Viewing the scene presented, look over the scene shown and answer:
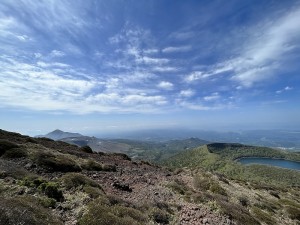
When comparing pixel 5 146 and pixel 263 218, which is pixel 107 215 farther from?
pixel 5 146

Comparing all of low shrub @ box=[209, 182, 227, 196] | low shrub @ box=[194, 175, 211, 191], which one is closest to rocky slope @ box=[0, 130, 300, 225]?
low shrub @ box=[209, 182, 227, 196]

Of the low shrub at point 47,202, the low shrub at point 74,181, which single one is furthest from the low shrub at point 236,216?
the low shrub at point 47,202

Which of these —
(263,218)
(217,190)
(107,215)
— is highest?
(107,215)

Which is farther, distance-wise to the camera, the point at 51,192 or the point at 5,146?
the point at 5,146

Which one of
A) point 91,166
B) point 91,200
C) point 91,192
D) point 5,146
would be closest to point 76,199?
point 91,200

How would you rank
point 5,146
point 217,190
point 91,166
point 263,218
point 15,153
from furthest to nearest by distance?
1. point 217,190
2. point 91,166
3. point 5,146
4. point 15,153
5. point 263,218

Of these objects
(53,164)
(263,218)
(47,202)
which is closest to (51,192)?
(47,202)

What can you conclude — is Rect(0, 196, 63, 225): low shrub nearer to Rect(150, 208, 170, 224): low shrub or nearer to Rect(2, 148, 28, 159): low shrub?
Rect(150, 208, 170, 224): low shrub

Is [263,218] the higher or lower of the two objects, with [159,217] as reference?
lower

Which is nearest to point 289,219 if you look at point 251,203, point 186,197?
point 251,203

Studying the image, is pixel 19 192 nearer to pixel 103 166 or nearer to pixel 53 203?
pixel 53 203

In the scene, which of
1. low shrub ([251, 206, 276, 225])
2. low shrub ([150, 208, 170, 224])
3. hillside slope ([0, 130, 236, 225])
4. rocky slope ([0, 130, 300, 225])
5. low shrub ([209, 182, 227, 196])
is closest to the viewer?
hillside slope ([0, 130, 236, 225])

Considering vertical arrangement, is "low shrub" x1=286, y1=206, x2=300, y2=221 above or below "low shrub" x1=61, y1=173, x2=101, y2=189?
below

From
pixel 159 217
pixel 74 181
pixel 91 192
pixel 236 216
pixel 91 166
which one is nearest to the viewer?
pixel 159 217
